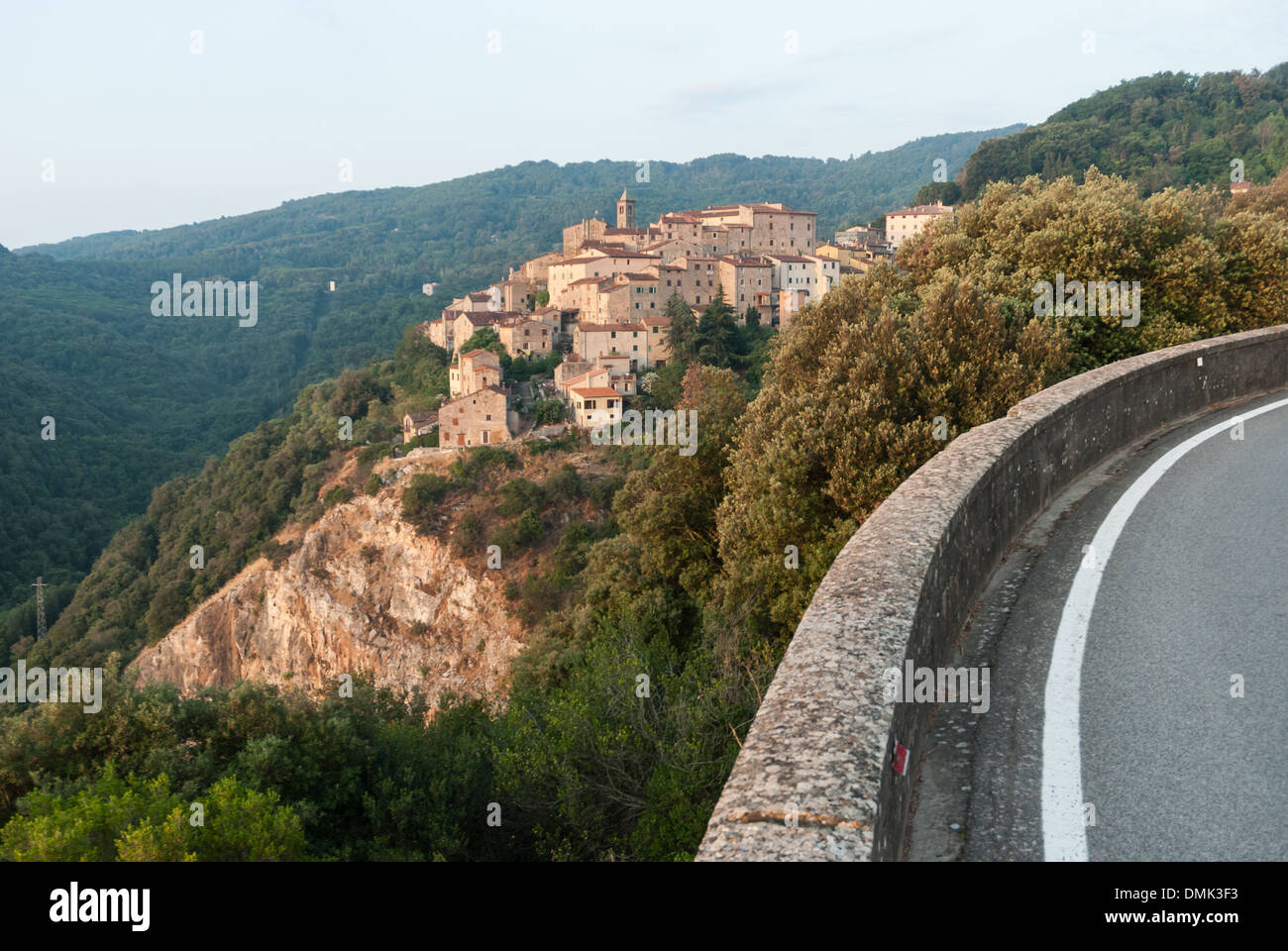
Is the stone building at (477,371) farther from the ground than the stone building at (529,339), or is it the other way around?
the stone building at (529,339)

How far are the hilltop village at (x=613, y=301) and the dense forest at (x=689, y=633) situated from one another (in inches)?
2071

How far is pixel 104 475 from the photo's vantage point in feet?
303

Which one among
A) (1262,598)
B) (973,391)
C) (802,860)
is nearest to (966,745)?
(802,860)

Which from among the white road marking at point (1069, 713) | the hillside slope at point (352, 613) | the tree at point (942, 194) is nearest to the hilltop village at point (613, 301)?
the hillside slope at point (352, 613)

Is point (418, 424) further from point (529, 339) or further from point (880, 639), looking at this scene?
point (880, 639)

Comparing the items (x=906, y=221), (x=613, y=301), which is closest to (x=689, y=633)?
(x=613, y=301)

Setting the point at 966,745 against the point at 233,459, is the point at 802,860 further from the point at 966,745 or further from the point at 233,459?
the point at 233,459

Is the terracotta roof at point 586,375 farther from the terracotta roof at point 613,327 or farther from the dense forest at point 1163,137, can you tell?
the dense forest at point 1163,137

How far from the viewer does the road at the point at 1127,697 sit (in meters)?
3.50

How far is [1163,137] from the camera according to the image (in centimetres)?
11800

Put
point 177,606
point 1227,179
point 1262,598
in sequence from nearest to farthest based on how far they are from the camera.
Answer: point 1262,598, point 177,606, point 1227,179

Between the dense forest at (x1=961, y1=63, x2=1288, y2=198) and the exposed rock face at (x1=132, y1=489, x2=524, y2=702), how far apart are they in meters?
71.1

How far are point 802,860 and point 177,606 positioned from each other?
76.0 meters
